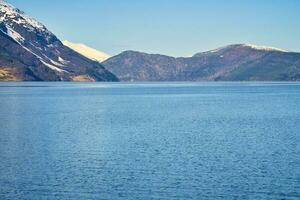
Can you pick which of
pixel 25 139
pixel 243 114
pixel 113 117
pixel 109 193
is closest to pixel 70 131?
pixel 25 139

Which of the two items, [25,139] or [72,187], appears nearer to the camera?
[72,187]

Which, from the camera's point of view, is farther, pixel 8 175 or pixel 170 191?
pixel 8 175

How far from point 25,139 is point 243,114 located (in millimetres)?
75122

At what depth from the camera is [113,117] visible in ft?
438

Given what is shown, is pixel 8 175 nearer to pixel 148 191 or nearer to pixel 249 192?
pixel 148 191

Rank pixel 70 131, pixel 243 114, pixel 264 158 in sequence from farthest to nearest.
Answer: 1. pixel 243 114
2. pixel 70 131
3. pixel 264 158

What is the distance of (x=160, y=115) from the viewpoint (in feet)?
459

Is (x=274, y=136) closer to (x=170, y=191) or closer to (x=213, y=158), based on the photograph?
(x=213, y=158)

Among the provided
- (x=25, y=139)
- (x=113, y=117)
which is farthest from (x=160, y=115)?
(x=25, y=139)

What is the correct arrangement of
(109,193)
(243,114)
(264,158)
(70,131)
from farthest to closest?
(243,114)
(70,131)
(264,158)
(109,193)

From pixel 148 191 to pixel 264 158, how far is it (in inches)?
904

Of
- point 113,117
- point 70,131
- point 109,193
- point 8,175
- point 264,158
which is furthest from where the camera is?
point 113,117

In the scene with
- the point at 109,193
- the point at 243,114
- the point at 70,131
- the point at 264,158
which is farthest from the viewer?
the point at 243,114

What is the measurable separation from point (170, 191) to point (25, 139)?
42663mm
